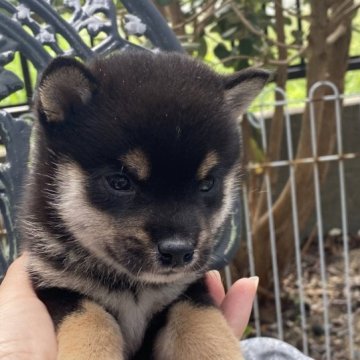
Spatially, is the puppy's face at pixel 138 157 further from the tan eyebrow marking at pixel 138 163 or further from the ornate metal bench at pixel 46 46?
the ornate metal bench at pixel 46 46

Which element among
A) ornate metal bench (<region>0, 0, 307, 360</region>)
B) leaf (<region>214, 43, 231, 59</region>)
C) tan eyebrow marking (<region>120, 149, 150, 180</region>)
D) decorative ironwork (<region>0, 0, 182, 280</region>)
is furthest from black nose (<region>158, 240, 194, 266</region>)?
leaf (<region>214, 43, 231, 59</region>)

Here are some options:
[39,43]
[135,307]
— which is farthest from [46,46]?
[135,307]

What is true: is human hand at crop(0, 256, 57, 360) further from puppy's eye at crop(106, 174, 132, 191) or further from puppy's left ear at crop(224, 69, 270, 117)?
puppy's left ear at crop(224, 69, 270, 117)

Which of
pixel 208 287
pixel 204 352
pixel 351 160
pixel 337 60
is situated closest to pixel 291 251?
pixel 351 160

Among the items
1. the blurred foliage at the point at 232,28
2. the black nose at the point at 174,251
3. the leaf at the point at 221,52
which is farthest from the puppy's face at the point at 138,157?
the leaf at the point at 221,52

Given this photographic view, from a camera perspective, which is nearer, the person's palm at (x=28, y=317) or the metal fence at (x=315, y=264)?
the person's palm at (x=28, y=317)
